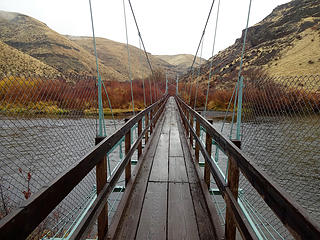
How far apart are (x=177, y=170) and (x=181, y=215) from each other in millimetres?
1253

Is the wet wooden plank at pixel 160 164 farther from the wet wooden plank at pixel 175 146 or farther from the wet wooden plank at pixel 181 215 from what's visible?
the wet wooden plank at pixel 181 215

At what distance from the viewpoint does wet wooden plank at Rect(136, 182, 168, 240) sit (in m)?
1.74

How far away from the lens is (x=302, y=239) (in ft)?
2.06

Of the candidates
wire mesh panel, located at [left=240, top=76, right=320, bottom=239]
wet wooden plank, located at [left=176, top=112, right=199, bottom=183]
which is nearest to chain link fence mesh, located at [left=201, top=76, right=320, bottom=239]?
wire mesh panel, located at [left=240, top=76, right=320, bottom=239]

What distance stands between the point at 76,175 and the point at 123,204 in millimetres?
1198

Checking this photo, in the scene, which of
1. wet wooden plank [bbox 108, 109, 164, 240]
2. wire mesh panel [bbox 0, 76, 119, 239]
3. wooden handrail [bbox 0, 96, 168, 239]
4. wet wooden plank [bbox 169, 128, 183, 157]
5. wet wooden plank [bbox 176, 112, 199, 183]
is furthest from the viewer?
wet wooden plank [bbox 169, 128, 183, 157]

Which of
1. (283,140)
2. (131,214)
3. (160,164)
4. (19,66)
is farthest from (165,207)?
(19,66)

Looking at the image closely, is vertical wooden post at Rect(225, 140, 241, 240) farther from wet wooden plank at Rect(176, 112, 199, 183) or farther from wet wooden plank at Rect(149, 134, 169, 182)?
wet wooden plank at Rect(149, 134, 169, 182)

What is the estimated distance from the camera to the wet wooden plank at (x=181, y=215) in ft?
5.71

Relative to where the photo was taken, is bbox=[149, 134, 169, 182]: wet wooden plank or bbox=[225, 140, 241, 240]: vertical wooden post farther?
bbox=[149, 134, 169, 182]: wet wooden plank

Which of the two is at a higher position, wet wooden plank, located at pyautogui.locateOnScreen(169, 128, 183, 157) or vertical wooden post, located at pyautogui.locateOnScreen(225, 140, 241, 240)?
vertical wooden post, located at pyautogui.locateOnScreen(225, 140, 241, 240)

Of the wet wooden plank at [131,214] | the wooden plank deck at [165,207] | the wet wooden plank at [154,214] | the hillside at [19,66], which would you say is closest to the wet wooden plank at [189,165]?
the wooden plank deck at [165,207]

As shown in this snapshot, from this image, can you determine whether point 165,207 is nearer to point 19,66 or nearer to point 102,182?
point 102,182

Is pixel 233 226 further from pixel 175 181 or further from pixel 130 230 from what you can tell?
pixel 175 181
